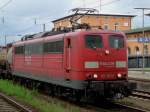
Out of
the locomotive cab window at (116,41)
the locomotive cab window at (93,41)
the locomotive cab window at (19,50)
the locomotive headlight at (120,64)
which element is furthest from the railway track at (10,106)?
the locomotive cab window at (19,50)

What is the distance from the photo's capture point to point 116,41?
18109 millimetres

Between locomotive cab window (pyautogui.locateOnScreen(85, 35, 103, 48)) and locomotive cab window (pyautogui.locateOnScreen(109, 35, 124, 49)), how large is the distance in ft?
1.43

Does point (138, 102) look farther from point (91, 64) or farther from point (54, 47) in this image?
point (54, 47)

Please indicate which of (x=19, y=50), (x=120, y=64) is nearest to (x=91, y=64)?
(x=120, y=64)

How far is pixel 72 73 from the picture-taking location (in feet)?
59.0

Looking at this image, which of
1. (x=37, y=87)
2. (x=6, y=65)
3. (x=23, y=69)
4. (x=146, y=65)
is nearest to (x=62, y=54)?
(x=37, y=87)

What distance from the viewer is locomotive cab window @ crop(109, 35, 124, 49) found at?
18.0m

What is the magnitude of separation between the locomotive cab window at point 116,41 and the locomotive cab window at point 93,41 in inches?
17.1

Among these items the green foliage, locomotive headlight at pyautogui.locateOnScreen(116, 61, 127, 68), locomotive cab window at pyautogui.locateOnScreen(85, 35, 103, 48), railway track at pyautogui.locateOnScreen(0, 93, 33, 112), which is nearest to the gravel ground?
locomotive headlight at pyautogui.locateOnScreen(116, 61, 127, 68)

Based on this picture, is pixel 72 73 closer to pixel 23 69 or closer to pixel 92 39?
pixel 92 39

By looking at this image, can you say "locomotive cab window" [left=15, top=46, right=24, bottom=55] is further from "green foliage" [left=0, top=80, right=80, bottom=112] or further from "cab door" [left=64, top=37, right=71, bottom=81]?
"cab door" [left=64, top=37, right=71, bottom=81]

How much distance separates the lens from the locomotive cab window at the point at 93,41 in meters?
17.7

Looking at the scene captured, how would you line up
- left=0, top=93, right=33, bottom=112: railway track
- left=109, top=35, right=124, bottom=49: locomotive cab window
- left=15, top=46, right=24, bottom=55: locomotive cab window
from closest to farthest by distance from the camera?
1. left=0, top=93, right=33, bottom=112: railway track
2. left=109, top=35, right=124, bottom=49: locomotive cab window
3. left=15, top=46, right=24, bottom=55: locomotive cab window

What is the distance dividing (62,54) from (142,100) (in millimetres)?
4122
